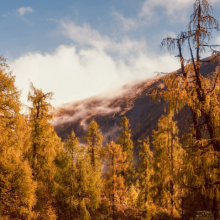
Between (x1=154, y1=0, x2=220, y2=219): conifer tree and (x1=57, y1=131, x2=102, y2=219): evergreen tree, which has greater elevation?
(x1=154, y1=0, x2=220, y2=219): conifer tree

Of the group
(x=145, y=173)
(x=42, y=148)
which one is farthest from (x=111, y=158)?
(x=42, y=148)

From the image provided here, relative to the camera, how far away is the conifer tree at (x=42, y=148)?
10781 mm

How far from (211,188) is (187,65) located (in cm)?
369

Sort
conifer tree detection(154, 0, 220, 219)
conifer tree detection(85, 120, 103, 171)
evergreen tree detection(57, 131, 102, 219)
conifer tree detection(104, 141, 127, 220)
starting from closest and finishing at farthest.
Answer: conifer tree detection(154, 0, 220, 219) → evergreen tree detection(57, 131, 102, 219) → conifer tree detection(104, 141, 127, 220) → conifer tree detection(85, 120, 103, 171)

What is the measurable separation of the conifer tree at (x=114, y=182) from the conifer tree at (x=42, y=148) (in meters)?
6.59

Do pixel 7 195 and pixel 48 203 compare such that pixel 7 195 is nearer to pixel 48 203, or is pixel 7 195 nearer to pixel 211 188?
pixel 48 203

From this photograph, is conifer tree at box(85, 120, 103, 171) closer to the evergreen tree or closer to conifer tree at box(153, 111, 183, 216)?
the evergreen tree

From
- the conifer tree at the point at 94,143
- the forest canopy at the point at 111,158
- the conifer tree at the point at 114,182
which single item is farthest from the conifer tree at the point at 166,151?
the conifer tree at the point at 94,143

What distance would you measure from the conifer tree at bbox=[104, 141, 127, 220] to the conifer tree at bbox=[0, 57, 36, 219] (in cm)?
967

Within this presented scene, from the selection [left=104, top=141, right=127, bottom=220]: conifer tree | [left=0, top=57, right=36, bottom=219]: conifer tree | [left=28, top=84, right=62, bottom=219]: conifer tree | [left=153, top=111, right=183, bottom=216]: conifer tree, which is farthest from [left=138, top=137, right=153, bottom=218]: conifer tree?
[left=0, top=57, right=36, bottom=219]: conifer tree

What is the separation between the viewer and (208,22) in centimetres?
507

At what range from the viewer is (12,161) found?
794 centimetres

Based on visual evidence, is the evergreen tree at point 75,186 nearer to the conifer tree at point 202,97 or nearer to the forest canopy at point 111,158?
the forest canopy at point 111,158

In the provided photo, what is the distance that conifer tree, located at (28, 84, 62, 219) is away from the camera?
10781mm
